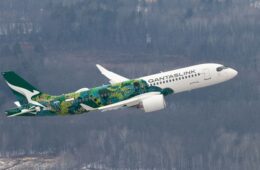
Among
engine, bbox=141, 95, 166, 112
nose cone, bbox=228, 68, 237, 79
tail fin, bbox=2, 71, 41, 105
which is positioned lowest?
engine, bbox=141, 95, 166, 112

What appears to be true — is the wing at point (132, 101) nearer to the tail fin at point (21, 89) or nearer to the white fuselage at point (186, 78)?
the white fuselage at point (186, 78)

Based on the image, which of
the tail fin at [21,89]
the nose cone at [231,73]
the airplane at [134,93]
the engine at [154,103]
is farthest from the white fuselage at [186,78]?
the tail fin at [21,89]

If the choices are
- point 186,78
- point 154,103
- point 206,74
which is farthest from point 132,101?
point 206,74

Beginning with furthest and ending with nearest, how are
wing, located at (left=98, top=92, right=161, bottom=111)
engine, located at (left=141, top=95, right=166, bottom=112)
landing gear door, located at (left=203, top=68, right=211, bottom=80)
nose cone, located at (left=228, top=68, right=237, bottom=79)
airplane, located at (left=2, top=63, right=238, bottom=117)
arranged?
nose cone, located at (left=228, top=68, right=237, bottom=79) < landing gear door, located at (left=203, top=68, right=211, bottom=80) < airplane, located at (left=2, top=63, right=238, bottom=117) < wing, located at (left=98, top=92, right=161, bottom=111) < engine, located at (left=141, top=95, right=166, bottom=112)

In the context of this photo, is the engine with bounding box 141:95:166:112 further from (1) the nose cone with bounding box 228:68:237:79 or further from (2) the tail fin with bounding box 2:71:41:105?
(2) the tail fin with bounding box 2:71:41:105

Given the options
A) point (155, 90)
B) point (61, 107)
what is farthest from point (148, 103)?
point (61, 107)

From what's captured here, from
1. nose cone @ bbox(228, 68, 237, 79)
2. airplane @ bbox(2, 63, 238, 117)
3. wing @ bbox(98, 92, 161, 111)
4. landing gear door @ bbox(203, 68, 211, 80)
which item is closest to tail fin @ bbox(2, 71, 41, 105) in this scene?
airplane @ bbox(2, 63, 238, 117)

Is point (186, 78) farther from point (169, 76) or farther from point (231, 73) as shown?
point (231, 73)
